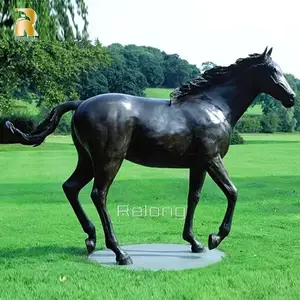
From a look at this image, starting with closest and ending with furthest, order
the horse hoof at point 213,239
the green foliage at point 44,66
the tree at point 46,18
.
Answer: the horse hoof at point 213,239 → the tree at point 46,18 → the green foliage at point 44,66

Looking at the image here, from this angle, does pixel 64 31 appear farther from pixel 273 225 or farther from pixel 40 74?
pixel 40 74

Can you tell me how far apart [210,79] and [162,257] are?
2187 millimetres

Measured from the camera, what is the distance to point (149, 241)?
6926mm

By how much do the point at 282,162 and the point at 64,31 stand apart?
503 inches

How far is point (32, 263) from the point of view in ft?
18.7

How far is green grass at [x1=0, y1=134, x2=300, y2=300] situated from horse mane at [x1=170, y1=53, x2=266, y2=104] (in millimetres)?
2013

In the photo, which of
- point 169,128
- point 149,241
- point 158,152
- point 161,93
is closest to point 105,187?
point 158,152

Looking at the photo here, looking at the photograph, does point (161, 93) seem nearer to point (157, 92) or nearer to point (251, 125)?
point (157, 92)

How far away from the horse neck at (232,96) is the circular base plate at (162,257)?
64.3 inches

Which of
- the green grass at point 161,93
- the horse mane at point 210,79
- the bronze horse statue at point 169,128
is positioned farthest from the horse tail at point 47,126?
the green grass at point 161,93

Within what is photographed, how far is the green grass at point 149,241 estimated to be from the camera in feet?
15.4

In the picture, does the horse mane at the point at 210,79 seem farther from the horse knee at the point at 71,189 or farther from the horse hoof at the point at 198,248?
the horse hoof at the point at 198,248

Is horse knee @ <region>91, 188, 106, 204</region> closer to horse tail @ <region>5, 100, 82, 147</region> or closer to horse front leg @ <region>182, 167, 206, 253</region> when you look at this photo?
horse tail @ <region>5, 100, 82, 147</region>

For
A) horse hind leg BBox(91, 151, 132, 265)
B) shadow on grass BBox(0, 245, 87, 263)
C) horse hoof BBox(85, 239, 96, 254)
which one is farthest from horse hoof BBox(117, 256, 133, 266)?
shadow on grass BBox(0, 245, 87, 263)
